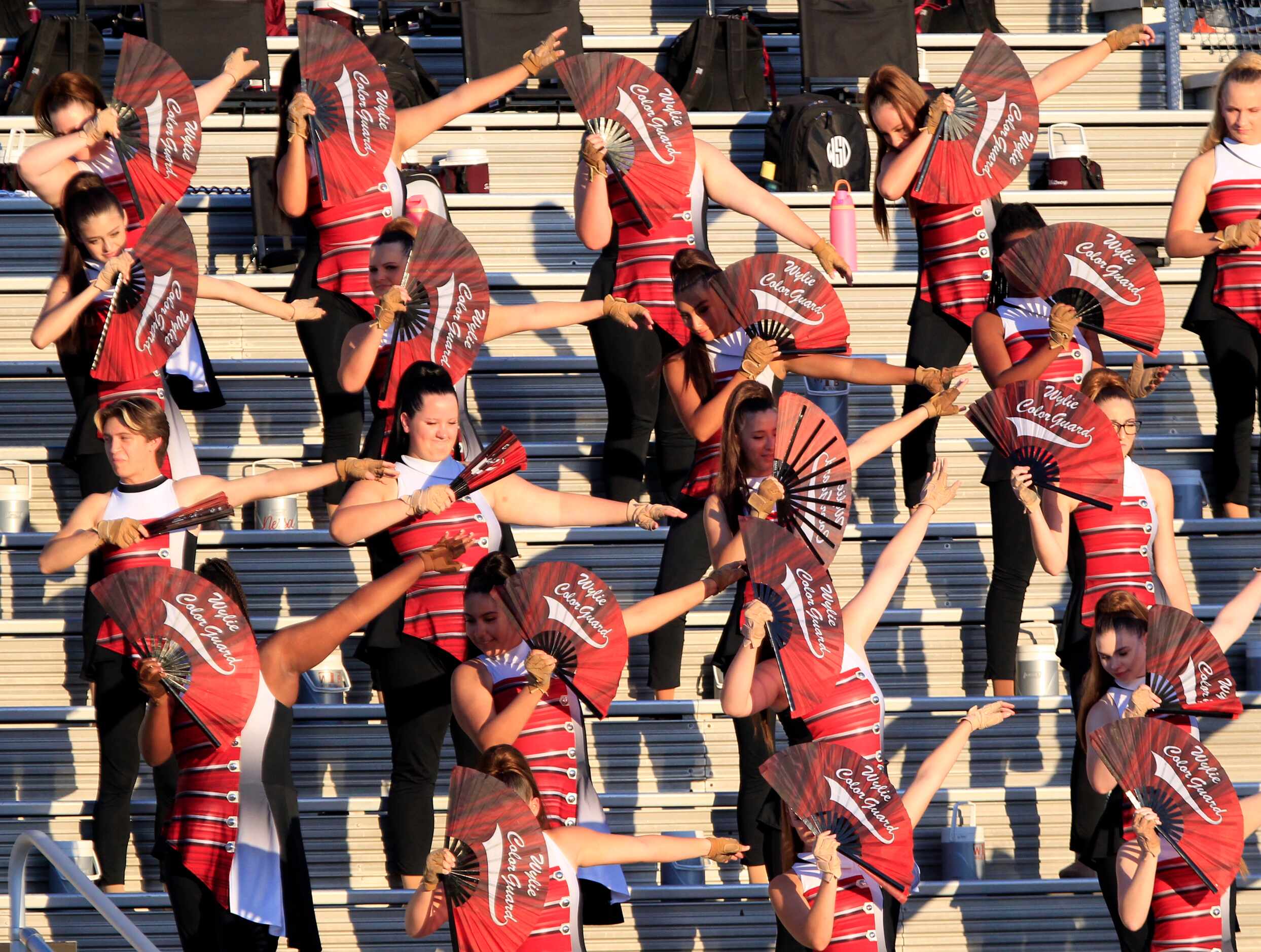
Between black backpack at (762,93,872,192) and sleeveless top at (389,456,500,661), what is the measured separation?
271cm

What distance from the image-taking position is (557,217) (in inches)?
262

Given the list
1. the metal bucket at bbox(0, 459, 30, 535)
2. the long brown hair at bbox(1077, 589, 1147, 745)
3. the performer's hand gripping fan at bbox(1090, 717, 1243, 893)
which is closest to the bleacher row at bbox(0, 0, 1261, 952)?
the metal bucket at bbox(0, 459, 30, 535)

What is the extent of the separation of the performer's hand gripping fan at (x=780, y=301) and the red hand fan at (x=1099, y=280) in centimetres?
59

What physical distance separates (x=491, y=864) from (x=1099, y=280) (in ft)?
7.80

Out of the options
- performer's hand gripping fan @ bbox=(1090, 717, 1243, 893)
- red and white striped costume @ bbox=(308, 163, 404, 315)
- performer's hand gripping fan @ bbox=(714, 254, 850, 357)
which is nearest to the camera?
performer's hand gripping fan @ bbox=(1090, 717, 1243, 893)

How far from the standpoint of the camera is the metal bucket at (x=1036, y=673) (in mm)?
5230

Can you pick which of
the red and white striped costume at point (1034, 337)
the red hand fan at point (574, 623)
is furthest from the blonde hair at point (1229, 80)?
the red hand fan at point (574, 623)

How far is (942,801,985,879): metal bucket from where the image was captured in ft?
15.9

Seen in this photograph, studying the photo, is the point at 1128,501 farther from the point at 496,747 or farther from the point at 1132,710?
the point at 496,747

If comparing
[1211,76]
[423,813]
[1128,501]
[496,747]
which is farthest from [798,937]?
[1211,76]

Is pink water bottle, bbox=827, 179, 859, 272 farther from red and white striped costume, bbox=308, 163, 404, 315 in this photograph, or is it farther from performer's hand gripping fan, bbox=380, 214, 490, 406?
performer's hand gripping fan, bbox=380, 214, 490, 406

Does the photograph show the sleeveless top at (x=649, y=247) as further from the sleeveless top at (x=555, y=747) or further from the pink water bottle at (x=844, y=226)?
the sleeveless top at (x=555, y=747)

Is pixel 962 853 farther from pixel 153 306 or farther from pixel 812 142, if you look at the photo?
pixel 812 142

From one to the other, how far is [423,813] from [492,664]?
19.8 inches
